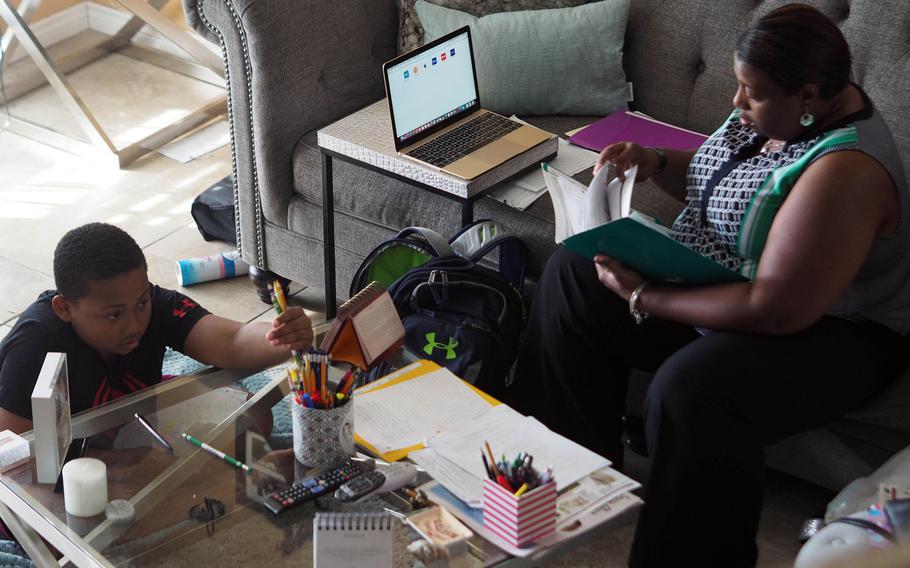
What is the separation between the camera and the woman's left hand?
70.6 inches

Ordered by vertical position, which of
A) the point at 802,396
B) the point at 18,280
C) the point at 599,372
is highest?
the point at 802,396

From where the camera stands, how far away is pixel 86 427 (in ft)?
5.31

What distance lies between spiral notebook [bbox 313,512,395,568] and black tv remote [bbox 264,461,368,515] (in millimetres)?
162

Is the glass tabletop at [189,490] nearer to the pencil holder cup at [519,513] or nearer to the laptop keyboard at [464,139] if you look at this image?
the pencil holder cup at [519,513]

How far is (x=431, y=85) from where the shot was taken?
2.30m

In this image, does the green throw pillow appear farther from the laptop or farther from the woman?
the woman

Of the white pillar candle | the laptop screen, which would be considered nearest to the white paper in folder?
the white pillar candle

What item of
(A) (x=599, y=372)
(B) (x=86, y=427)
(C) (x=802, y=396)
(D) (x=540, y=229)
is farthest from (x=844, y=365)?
(B) (x=86, y=427)

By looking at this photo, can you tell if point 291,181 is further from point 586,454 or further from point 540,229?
point 586,454

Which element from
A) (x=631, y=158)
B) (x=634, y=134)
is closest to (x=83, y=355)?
(x=631, y=158)

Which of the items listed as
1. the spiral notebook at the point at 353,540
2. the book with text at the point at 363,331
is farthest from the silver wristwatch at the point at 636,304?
the spiral notebook at the point at 353,540

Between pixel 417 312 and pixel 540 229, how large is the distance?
374 millimetres

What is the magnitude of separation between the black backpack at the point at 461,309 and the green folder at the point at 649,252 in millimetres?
267

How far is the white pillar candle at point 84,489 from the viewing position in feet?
4.66
